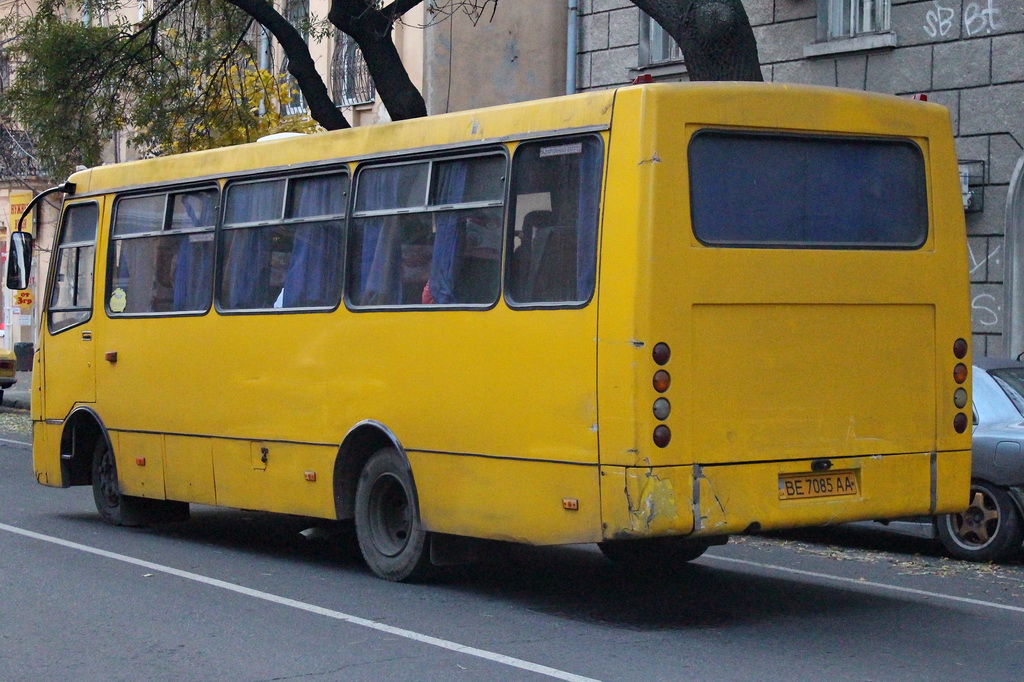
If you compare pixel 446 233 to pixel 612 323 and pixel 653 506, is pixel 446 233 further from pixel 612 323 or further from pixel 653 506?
pixel 653 506

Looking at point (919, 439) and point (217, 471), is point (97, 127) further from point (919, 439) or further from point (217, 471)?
point (919, 439)

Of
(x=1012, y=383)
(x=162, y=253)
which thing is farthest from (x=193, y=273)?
(x=1012, y=383)

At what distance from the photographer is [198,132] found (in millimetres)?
21125

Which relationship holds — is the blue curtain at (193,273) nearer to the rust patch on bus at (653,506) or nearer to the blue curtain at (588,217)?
the blue curtain at (588,217)

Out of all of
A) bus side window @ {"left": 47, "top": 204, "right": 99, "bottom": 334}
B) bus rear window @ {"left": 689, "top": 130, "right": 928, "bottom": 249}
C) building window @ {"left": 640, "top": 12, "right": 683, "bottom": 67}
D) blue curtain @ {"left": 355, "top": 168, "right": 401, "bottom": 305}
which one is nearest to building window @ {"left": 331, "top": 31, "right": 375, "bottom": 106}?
building window @ {"left": 640, "top": 12, "right": 683, "bottom": 67}

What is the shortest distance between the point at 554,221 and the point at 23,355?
1252 inches

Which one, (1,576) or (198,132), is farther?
(198,132)

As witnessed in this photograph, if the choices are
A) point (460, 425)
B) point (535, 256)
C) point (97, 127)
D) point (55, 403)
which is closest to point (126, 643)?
point (460, 425)

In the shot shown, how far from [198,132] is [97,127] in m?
1.35

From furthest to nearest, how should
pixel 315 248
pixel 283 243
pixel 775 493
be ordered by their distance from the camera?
pixel 283 243 < pixel 315 248 < pixel 775 493

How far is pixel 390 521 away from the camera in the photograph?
9836 mm

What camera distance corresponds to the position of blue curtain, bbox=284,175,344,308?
33.0 ft

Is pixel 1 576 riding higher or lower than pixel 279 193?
lower

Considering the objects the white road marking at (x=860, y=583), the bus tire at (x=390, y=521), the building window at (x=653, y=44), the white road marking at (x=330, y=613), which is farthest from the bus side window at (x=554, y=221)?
the building window at (x=653, y=44)
